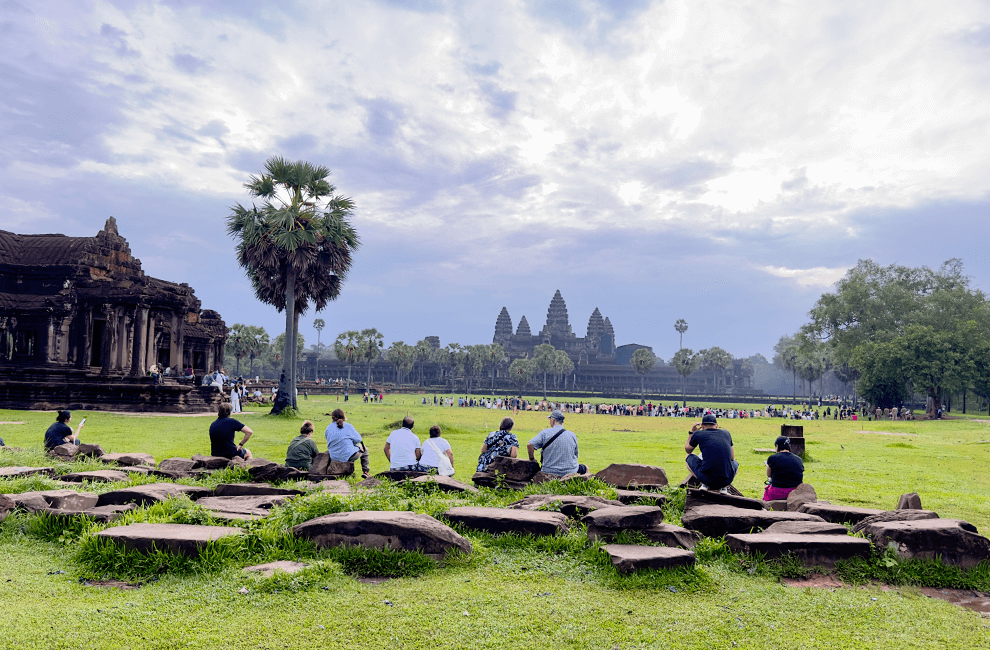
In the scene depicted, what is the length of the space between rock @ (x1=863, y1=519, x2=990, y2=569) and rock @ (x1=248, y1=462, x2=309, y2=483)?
685 centimetres

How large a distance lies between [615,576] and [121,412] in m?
25.3

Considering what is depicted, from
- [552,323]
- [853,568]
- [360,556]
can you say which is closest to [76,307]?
[360,556]

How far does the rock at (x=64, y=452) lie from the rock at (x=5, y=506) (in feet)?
13.3

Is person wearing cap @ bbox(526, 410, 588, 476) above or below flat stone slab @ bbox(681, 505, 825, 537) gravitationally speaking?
above

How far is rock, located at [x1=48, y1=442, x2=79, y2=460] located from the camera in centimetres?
1029

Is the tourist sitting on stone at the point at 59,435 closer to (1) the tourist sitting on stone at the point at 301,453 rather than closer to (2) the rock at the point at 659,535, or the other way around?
(1) the tourist sitting on stone at the point at 301,453

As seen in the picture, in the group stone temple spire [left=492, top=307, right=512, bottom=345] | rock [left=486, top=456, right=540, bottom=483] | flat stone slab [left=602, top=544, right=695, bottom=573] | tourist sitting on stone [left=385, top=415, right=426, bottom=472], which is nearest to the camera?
flat stone slab [left=602, top=544, right=695, bottom=573]

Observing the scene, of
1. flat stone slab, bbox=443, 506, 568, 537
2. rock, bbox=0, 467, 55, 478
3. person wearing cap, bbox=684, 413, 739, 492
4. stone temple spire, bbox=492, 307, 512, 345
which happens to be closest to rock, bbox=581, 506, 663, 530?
flat stone slab, bbox=443, 506, 568, 537

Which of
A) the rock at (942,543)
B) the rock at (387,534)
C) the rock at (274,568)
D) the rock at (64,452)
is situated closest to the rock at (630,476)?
the rock at (942,543)

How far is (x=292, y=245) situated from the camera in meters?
26.8

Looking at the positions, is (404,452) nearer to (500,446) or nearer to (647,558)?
(500,446)

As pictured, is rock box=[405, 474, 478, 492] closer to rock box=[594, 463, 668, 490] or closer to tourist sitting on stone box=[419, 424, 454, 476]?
tourist sitting on stone box=[419, 424, 454, 476]

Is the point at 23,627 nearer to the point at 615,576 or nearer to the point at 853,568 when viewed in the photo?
the point at 615,576

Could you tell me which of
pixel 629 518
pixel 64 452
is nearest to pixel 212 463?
pixel 64 452
